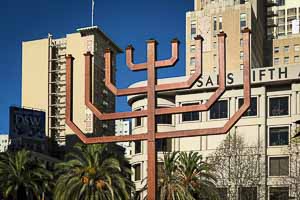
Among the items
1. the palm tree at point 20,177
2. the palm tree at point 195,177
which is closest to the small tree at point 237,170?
the palm tree at point 195,177

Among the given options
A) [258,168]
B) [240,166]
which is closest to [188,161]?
[240,166]

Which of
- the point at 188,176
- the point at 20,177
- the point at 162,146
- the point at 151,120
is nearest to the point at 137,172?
the point at 162,146

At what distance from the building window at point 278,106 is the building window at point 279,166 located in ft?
14.6

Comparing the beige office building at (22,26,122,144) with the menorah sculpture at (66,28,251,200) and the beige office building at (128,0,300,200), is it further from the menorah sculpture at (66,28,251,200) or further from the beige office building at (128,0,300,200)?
the menorah sculpture at (66,28,251,200)

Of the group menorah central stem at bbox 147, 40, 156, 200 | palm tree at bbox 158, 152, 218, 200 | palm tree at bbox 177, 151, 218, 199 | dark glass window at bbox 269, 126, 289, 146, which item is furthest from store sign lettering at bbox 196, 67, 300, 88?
menorah central stem at bbox 147, 40, 156, 200

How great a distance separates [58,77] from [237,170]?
8507 centimetres

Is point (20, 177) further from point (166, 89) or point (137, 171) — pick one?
point (166, 89)

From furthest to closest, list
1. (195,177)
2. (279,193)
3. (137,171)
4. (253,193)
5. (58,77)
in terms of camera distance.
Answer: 1. (58,77)
2. (137,171)
3. (279,193)
4. (253,193)
5. (195,177)

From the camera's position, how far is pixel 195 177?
53.6 metres

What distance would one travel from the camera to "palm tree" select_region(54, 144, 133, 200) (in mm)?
46250

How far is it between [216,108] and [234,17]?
30.6 meters

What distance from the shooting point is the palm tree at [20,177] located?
5991 centimetres

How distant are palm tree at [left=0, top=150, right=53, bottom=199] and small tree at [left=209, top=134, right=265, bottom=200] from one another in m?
14.6

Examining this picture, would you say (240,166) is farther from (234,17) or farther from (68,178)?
(234,17)
